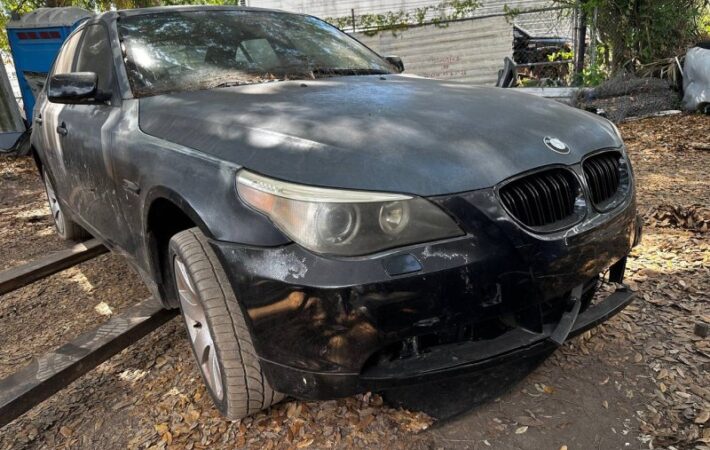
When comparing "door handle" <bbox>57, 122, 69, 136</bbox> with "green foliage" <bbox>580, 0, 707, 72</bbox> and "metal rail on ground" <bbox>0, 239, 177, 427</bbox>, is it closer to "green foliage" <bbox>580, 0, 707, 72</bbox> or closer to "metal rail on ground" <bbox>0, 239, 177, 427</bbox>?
"metal rail on ground" <bbox>0, 239, 177, 427</bbox>

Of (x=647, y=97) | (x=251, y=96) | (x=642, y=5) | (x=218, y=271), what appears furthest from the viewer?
(x=642, y=5)

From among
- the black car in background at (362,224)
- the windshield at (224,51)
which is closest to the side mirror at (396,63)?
the windshield at (224,51)

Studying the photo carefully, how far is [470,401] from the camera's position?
2.10 metres

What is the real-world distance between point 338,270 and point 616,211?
3.71 ft

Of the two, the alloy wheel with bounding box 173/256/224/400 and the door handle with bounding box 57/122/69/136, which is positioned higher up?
the door handle with bounding box 57/122/69/136

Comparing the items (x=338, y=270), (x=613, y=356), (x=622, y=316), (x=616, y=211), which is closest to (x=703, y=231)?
(x=622, y=316)

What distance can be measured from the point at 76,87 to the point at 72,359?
4.23 feet

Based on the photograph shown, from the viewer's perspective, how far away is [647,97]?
7285 mm

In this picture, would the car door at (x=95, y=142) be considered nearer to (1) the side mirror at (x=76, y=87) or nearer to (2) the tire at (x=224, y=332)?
(1) the side mirror at (x=76, y=87)

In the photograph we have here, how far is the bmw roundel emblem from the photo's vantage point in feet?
6.06

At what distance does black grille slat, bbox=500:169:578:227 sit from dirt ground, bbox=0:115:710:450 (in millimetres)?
540

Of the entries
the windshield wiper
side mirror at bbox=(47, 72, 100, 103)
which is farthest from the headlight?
side mirror at bbox=(47, 72, 100, 103)

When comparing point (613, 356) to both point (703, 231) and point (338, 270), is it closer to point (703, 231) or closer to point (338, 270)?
point (338, 270)

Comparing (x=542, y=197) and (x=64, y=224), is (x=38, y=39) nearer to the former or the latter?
(x=64, y=224)
